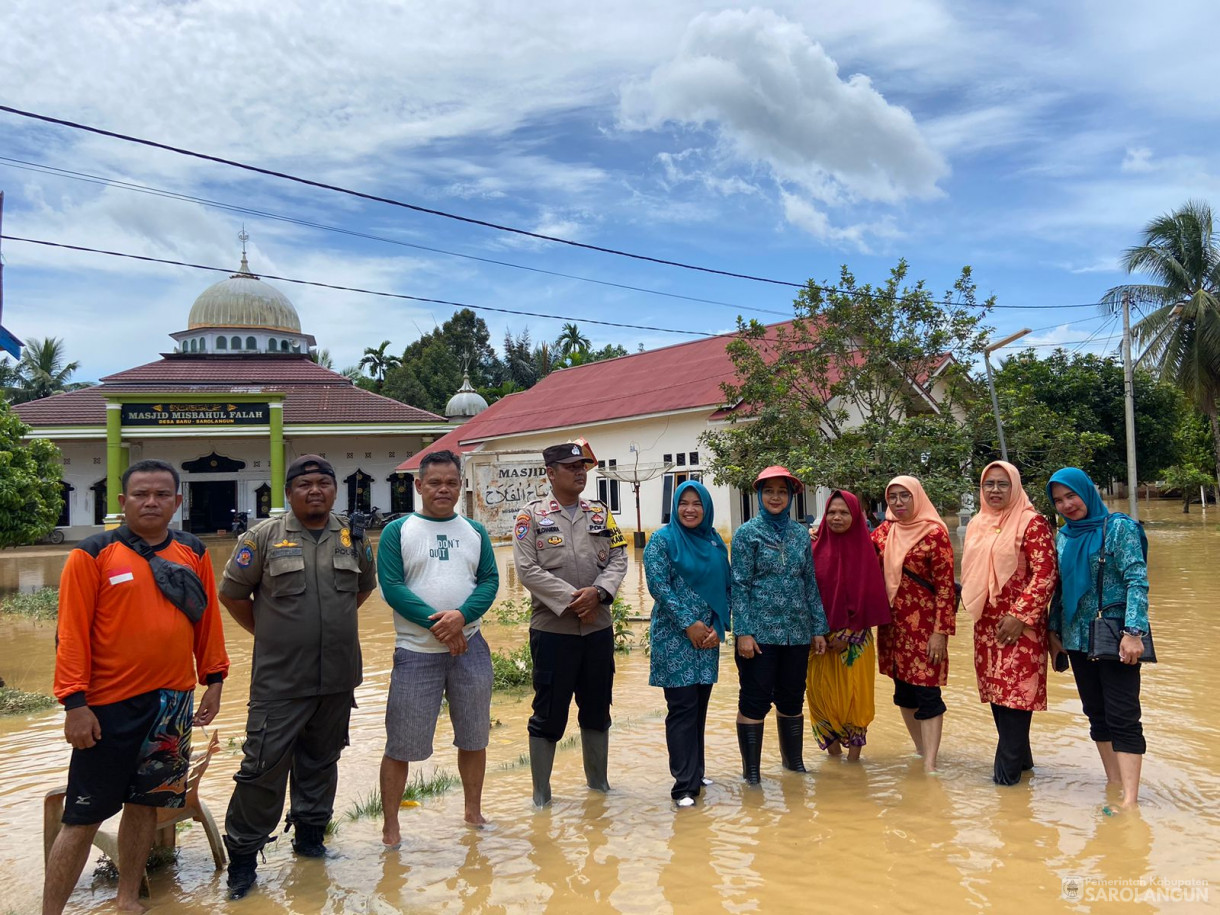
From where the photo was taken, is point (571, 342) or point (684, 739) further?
point (571, 342)

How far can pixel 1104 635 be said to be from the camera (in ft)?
14.0

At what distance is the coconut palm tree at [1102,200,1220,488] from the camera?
22141 millimetres

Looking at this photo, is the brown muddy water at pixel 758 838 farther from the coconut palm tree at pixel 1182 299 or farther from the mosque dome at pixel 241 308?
the mosque dome at pixel 241 308

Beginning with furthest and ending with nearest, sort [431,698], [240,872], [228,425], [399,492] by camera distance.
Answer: [399,492] < [228,425] < [431,698] < [240,872]

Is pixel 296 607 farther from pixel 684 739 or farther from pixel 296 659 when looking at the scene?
pixel 684 739

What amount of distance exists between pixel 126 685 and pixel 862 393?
1331 cm

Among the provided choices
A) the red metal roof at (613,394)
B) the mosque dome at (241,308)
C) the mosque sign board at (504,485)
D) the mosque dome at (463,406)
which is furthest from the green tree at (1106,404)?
the mosque dome at (241,308)

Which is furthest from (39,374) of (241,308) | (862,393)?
(862,393)

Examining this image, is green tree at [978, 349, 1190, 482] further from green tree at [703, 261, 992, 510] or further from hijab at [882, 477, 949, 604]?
hijab at [882, 477, 949, 604]

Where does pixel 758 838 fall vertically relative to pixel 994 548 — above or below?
below

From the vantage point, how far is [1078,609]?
4.46 metres

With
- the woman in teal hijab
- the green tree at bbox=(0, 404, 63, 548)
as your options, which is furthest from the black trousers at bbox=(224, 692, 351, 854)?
the green tree at bbox=(0, 404, 63, 548)

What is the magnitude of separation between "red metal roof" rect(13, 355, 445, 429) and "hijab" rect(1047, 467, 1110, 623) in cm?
2949

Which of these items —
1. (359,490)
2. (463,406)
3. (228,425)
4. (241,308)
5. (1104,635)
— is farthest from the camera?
(463,406)
